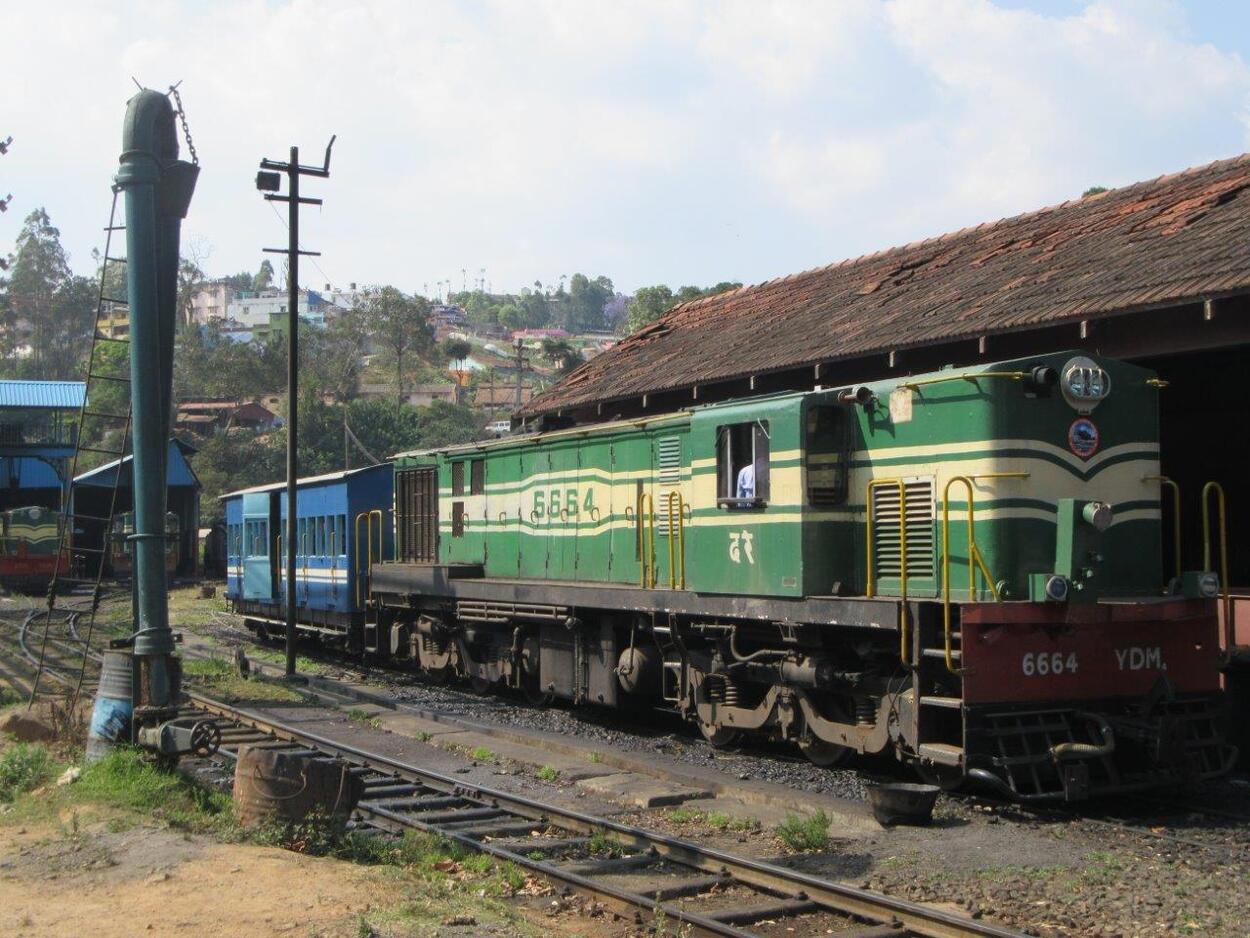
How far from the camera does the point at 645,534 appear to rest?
44.0ft

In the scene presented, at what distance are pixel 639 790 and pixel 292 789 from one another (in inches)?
124

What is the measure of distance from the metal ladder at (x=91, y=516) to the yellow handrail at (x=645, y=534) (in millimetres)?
5157

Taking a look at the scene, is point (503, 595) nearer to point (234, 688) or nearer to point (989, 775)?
point (234, 688)

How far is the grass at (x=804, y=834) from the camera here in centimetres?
856

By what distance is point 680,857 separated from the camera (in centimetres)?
821

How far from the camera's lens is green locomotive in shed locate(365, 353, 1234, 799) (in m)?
9.31

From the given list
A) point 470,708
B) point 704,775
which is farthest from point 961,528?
point 470,708

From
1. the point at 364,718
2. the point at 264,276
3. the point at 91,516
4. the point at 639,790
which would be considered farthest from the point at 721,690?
the point at 264,276

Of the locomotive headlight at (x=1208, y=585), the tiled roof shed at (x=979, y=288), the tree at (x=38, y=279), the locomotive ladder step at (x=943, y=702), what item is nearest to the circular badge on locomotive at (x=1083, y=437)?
the locomotive headlight at (x=1208, y=585)

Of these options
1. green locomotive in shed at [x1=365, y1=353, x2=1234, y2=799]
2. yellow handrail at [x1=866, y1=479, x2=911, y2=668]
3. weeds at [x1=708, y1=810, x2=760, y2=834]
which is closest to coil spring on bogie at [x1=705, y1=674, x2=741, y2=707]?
green locomotive in shed at [x1=365, y1=353, x2=1234, y2=799]

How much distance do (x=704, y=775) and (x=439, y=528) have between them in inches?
335

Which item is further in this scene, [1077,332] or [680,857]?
[1077,332]

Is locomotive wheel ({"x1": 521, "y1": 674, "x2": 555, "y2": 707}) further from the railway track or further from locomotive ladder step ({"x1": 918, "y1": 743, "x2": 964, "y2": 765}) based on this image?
locomotive ladder step ({"x1": 918, "y1": 743, "x2": 964, "y2": 765})

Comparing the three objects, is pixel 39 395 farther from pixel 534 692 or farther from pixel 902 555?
pixel 902 555
